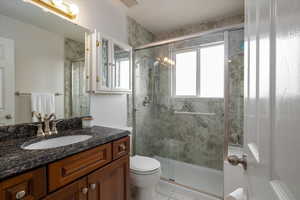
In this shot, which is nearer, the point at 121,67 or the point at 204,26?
the point at 121,67

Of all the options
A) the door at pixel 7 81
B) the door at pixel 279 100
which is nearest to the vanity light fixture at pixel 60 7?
the door at pixel 7 81

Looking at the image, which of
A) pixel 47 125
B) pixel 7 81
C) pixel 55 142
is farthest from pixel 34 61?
pixel 55 142

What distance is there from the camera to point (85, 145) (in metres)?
0.92

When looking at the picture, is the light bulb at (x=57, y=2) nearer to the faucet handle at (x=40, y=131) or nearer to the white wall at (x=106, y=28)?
the white wall at (x=106, y=28)

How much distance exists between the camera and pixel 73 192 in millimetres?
830

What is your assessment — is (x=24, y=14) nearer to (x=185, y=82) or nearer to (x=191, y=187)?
(x=185, y=82)

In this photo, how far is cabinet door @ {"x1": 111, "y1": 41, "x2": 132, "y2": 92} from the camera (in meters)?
→ 1.67

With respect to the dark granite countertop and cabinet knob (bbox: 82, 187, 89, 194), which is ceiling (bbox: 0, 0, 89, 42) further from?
cabinet knob (bbox: 82, 187, 89, 194)

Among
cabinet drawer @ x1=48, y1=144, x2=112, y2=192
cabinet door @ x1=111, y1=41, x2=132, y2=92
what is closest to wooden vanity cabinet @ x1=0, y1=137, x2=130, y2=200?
cabinet drawer @ x1=48, y1=144, x2=112, y2=192

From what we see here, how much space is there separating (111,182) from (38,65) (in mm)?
1061

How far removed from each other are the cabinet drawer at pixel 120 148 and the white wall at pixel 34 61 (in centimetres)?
59

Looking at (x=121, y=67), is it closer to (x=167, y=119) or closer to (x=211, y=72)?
(x=167, y=119)

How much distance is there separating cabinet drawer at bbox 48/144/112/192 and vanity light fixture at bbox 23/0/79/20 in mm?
1162

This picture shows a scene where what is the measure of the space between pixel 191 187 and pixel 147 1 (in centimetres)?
237
